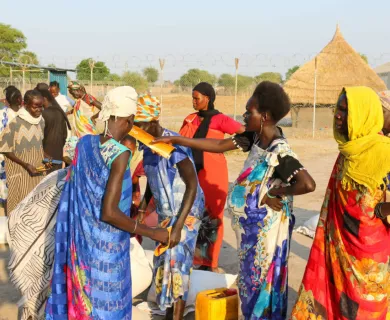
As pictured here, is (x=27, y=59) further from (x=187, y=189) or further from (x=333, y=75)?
(x=187, y=189)

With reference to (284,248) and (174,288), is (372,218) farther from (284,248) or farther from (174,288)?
(174,288)

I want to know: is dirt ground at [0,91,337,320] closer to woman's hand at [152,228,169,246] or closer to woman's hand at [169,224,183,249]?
woman's hand at [169,224,183,249]

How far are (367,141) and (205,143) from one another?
1.27 meters

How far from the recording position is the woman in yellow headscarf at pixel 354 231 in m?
2.68

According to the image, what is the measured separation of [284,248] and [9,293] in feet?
8.34

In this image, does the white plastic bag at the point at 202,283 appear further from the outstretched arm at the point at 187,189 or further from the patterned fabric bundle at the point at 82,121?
the patterned fabric bundle at the point at 82,121

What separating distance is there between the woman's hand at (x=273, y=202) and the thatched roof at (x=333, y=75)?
1791cm

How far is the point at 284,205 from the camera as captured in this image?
3.09 metres

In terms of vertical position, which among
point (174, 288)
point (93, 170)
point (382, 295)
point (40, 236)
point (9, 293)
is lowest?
point (9, 293)

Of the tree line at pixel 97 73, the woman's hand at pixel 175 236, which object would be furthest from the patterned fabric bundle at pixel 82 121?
the tree line at pixel 97 73

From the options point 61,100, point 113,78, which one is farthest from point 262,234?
point 113,78

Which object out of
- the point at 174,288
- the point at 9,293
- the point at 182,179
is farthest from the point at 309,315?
the point at 9,293

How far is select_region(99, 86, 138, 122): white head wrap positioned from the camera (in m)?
2.60

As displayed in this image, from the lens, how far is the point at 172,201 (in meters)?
3.54
